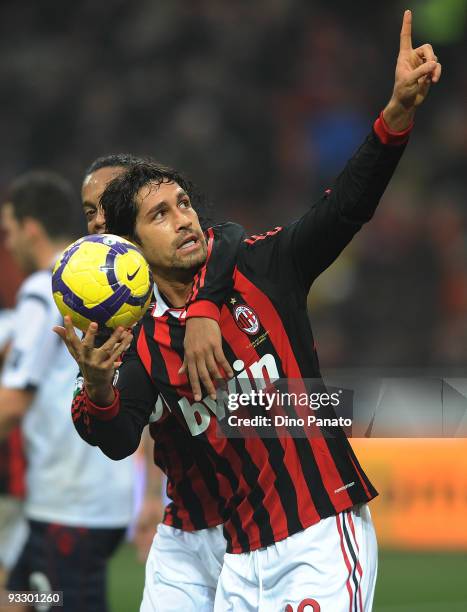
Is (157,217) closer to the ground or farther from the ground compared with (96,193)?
closer to the ground

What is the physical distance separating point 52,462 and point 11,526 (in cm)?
54

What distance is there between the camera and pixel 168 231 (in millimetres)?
3512

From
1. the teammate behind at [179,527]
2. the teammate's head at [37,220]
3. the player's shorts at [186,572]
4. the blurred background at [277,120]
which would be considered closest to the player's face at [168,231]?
the teammate behind at [179,527]

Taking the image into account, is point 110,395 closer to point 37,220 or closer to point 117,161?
point 117,161

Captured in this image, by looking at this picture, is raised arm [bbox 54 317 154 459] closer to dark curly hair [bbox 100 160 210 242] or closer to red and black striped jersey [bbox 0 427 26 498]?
dark curly hair [bbox 100 160 210 242]

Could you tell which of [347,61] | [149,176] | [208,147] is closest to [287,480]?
[149,176]

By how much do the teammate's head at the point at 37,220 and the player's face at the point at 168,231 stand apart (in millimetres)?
2171

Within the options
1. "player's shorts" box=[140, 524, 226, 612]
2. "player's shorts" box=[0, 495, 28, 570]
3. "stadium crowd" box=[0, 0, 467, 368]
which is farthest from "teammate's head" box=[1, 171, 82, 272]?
"stadium crowd" box=[0, 0, 467, 368]

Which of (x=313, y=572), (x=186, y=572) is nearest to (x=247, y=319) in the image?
(x=313, y=572)

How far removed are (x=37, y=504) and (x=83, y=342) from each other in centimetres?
267

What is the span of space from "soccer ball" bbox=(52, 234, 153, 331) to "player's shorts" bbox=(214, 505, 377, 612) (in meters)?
0.86

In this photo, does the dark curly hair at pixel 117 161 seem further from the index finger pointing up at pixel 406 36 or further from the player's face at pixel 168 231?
the index finger pointing up at pixel 406 36

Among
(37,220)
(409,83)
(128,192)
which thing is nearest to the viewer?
(409,83)

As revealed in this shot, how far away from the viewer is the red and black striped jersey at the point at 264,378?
3.34 m
